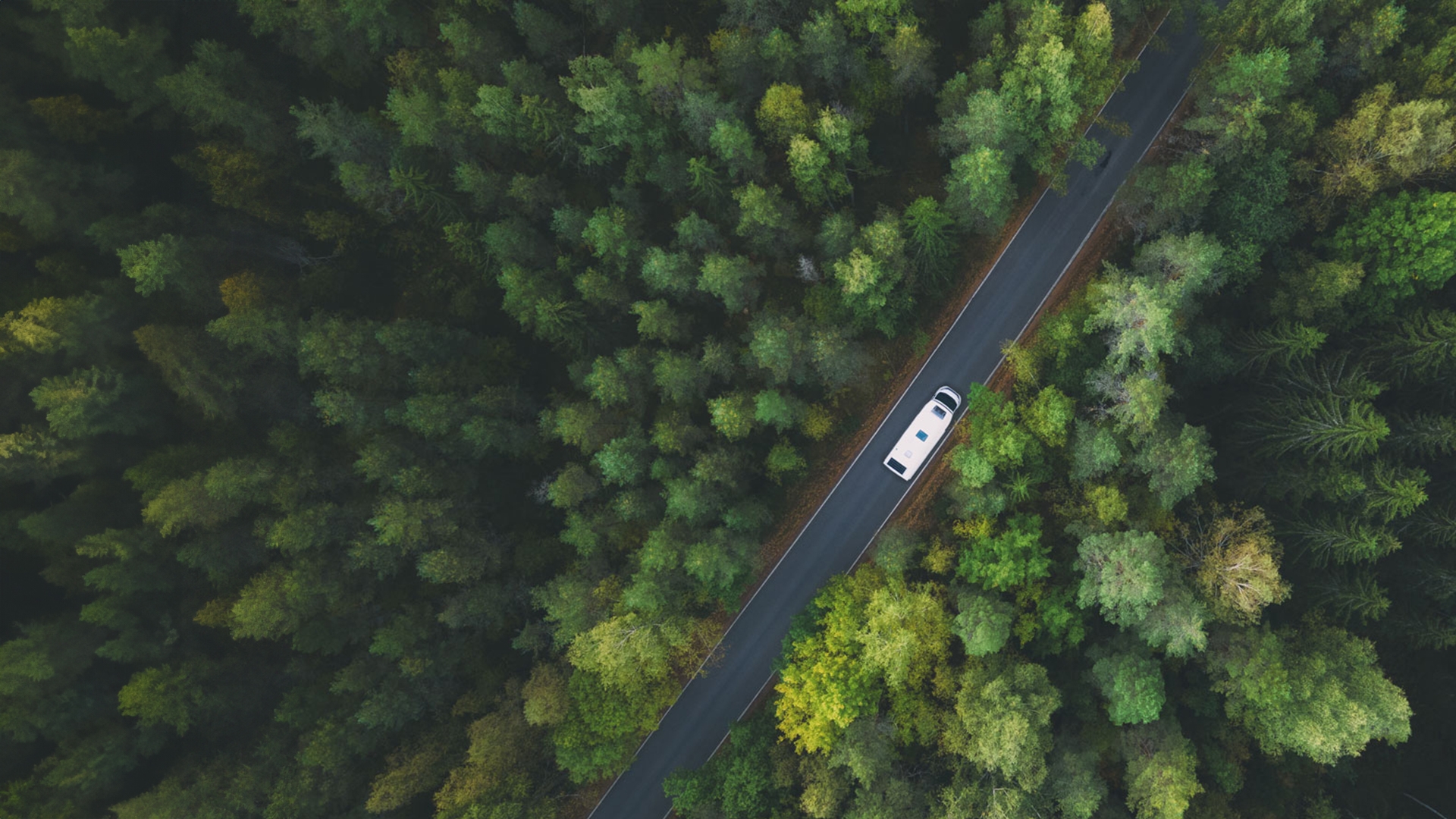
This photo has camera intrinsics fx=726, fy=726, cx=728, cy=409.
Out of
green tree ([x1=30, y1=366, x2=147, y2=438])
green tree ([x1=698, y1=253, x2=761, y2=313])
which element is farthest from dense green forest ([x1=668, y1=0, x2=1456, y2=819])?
green tree ([x1=30, y1=366, x2=147, y2=438])

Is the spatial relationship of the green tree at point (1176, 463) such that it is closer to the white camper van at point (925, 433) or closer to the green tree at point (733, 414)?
the white camper van at point (925, 433)

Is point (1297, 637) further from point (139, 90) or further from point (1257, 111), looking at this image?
point (139, 90)

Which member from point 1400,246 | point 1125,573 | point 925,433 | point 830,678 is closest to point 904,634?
point 830,678

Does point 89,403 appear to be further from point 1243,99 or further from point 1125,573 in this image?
point 1243,99

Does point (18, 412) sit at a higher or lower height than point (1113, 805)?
lower

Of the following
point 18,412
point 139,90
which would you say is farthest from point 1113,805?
point 139,90

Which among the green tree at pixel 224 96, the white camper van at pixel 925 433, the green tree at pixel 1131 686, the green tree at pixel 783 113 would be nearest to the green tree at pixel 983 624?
the green tree at pixel 1131 686
